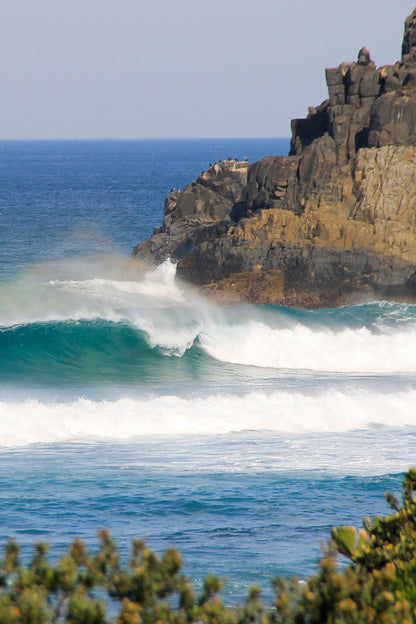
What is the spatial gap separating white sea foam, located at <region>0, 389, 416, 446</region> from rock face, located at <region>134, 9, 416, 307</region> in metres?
14.2

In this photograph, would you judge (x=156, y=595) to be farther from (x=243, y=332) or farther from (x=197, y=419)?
(x=243, y=332)

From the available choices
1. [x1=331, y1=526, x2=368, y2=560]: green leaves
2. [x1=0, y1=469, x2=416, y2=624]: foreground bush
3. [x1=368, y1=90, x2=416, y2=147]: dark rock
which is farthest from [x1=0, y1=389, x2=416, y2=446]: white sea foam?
[x1=368, y1=90, x2=416, y2=147]: dark rock

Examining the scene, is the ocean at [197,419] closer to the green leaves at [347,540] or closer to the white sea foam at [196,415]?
the white sea foam at [196,415]

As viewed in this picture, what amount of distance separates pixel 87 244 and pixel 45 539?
46.3 metres

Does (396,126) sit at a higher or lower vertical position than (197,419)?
higher

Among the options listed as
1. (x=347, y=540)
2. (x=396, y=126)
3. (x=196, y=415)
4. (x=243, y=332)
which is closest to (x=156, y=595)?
(x=347, y=540)

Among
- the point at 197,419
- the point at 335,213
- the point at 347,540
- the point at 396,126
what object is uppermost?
the point at 396,126

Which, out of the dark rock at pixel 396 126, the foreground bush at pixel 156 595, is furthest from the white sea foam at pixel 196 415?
the dark rock at pixel 396 126

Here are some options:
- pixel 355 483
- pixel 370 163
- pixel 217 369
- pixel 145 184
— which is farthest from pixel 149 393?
pixel 145 184

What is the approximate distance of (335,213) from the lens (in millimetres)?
35812

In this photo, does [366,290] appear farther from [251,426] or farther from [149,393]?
[251,426]

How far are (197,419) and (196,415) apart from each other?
0.23 meters

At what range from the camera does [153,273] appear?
42156 mm

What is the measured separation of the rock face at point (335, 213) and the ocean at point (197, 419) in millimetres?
1842
